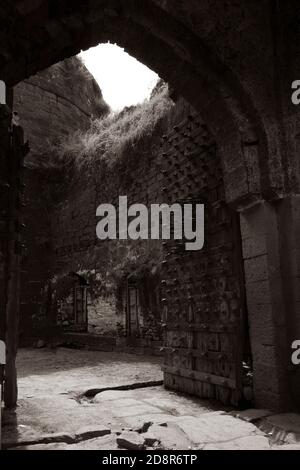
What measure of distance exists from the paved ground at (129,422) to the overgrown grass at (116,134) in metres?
5.93

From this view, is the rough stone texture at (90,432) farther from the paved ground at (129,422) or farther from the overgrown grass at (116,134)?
the overgrown grass at (116,134)

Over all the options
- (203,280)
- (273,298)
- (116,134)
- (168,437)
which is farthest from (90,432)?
(116,134)

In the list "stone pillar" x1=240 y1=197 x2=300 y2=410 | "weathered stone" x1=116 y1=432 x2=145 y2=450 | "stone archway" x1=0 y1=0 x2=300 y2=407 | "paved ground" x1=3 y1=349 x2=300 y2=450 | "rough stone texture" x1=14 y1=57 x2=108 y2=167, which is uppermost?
"rough stone texture" x1=14 y1=57 x2=108 y2=167

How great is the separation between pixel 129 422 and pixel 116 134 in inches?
342

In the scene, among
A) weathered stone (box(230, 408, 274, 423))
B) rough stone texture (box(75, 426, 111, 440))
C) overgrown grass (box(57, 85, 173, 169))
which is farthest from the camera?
overgrown grass (box(57, 85, 173, 169))

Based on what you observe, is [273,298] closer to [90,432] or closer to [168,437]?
[168,437]

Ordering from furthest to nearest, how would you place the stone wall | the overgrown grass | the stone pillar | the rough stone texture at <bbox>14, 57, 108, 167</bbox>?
the rough stone texture at <bbox>14, 57, 108, 167</bbox> → the overgrown grass → the stone wall → the stone pillar

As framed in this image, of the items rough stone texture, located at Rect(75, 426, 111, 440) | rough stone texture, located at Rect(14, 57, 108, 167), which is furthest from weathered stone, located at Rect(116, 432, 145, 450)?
rough stone texture, located at Rect(14, 57, 108, 167)

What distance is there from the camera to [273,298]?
3.46 meters

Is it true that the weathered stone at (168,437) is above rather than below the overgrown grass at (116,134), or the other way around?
below

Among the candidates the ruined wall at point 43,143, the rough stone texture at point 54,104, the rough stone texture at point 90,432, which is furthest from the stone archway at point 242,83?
the rough stone texture at point 54,104

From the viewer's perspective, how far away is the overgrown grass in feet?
30.3

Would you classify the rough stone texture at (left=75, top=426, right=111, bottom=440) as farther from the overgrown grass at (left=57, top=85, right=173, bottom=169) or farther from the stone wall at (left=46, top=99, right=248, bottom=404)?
the overgrown grass at (left=57, top=85, right=173, bottom=169)

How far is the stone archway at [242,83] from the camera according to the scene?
135 inches
